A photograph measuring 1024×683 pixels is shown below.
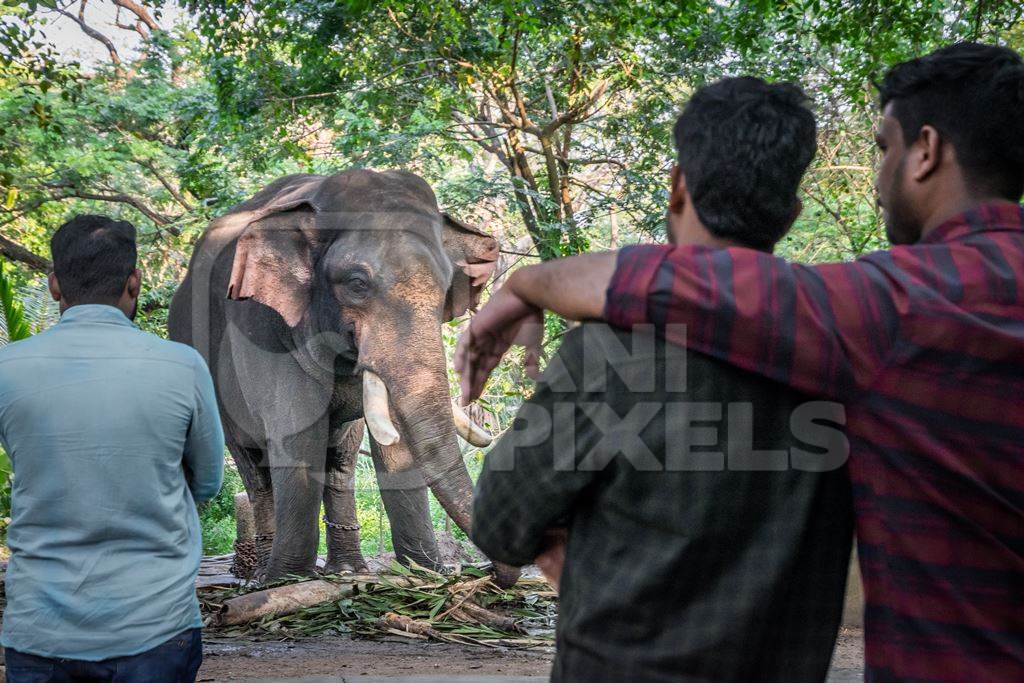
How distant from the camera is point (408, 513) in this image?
6.89m

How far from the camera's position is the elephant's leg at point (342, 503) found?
7.51 meters

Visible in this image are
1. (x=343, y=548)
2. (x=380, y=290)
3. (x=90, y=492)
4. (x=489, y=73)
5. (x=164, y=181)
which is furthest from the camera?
(x=164, y=181)

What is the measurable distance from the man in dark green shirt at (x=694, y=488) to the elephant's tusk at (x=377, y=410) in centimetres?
402

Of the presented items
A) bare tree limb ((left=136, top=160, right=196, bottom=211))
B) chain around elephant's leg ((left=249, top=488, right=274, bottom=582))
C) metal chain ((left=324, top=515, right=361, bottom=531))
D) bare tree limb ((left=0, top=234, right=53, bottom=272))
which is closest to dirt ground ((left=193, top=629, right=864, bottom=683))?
chain around elephant's leg ((left=249, top=488, right=274, bottom=582))

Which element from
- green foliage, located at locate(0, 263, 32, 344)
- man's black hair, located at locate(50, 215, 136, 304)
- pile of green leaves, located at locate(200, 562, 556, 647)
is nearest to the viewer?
man's black hair, located at locate(50, 215, 136, 304)

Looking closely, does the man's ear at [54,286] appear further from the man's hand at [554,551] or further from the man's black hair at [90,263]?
the man's hand at [554,551]

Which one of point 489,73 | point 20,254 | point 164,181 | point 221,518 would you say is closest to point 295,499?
point 489,73

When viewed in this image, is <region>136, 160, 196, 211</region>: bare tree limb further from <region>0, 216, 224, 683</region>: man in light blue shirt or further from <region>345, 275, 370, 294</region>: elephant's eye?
<region>0, 216, 224, 683</region>: man in light blue shirt

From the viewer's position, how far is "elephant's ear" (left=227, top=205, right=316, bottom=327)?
6.45m

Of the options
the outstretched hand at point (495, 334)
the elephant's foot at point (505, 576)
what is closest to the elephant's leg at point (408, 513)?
the elephant's foot at point (505, 576)

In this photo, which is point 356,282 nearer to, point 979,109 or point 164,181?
point 979,109

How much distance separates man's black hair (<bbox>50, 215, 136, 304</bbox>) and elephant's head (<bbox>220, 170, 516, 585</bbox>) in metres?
3.16

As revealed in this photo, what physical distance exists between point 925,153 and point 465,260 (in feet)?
17.5

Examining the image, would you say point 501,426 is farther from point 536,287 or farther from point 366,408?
point 536,287
